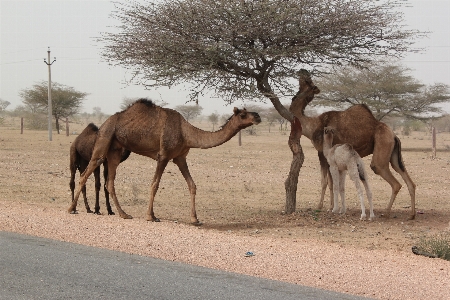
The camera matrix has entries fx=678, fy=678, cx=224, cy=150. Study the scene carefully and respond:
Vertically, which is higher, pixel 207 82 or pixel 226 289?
pixel 207 82

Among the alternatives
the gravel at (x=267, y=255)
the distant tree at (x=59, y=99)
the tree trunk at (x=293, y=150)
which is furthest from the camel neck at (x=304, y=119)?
the distant tree at (x=59, y=99)

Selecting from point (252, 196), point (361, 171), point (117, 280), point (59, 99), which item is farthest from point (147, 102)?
point (59, 99)

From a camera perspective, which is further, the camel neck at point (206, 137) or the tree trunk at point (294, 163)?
the tree trunk at point (294, 163)

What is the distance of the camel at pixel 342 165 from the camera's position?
1242 centimetres

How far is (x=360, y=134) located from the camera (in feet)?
44.1

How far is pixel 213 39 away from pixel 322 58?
7.58 feet

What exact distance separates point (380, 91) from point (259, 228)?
35716 mm

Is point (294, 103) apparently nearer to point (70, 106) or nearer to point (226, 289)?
point (226, 289)

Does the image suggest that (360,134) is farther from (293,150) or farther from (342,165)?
(293,150)

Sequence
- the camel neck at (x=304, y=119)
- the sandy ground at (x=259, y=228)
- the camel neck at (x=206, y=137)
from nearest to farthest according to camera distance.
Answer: the sandy ground at (x=259, y=228)
the camel neck at (x=206, y=137)
the camel neck at (x=304, y=119)

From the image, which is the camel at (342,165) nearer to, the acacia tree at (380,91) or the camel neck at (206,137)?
the camel neck at (206,137)

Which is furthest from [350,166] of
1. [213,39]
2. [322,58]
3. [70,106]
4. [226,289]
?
[70,106]

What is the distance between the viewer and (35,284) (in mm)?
6867

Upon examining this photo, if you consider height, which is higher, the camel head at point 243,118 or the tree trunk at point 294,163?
the camel head at point 243,118
